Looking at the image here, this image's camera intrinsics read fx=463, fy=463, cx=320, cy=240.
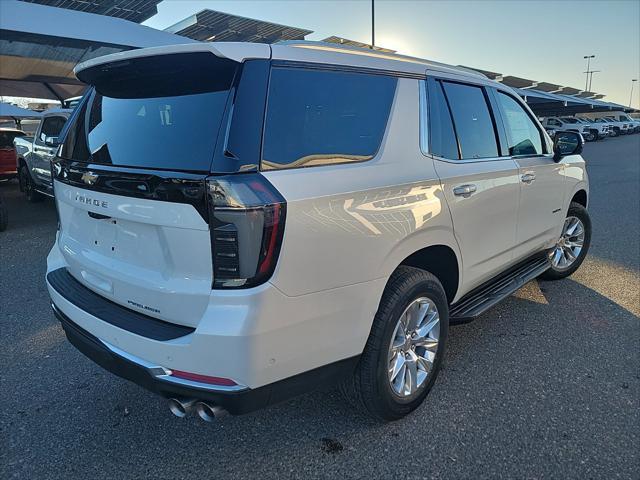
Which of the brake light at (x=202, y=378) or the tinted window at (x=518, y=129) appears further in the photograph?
the tinted window at (x=518, y=129)

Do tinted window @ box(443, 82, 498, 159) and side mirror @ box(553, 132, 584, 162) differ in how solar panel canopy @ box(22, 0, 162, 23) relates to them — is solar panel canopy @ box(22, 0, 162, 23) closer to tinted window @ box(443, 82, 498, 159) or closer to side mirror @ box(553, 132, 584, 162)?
side mirror @ box(553, 132, 584, 162)

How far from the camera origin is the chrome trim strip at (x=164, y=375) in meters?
1.88

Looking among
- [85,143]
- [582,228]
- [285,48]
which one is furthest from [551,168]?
[85,143]

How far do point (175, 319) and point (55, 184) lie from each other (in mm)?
1375

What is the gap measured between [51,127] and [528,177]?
28.5ft

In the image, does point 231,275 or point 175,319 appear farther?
point 175,319

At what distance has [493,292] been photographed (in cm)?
344

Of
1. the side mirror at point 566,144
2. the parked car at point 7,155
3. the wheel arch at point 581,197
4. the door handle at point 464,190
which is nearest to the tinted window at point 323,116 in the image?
the door handle at point 464,190

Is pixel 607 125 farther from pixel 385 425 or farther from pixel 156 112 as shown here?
pixel 156 112

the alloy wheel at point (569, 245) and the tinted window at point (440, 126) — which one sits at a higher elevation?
the tinted window at point (440, 126)

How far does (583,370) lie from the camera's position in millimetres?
3152

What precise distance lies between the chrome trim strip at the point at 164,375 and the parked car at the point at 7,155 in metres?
12.2

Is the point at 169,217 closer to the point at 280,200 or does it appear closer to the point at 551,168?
the point at 280,200

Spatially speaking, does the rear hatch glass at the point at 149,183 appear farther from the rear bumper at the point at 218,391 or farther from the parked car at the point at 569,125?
the parked car at the point at 569,125
